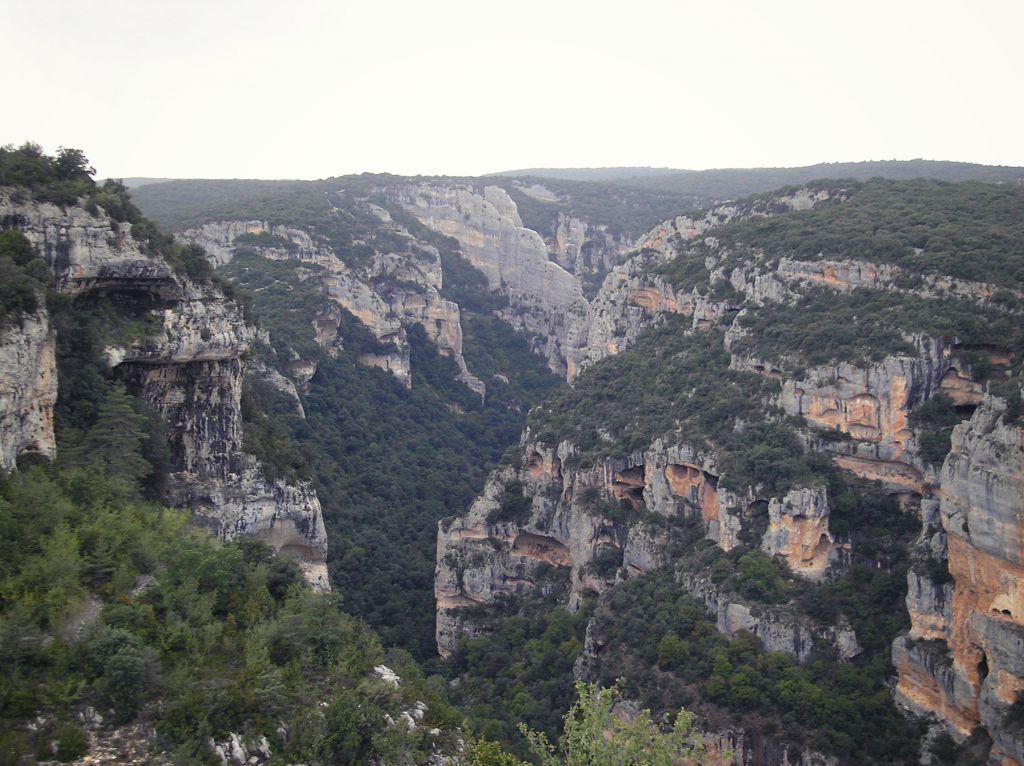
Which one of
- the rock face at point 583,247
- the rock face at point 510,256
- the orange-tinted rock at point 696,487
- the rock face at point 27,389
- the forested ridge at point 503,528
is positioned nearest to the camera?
the forested ridge at point 503,528

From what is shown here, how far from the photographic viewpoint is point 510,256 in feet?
356

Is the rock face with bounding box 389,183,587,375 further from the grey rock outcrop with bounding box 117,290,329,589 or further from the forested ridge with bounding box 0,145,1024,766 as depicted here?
the grey rock outcrop with bounding box 117,290,329,589

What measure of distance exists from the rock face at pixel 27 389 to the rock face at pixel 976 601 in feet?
89.2

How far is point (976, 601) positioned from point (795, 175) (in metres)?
110

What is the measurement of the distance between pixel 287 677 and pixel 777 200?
178 ft

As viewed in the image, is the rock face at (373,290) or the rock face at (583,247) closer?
the rock face at (373,290)

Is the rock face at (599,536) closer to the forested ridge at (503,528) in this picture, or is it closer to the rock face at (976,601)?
the forested ridge at (503,528)

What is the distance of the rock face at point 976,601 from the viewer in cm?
2880

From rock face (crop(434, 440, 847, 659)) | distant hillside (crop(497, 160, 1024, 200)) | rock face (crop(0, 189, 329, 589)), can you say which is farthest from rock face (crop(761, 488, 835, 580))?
distant hillside (crop(497, 160, 1024, 200))

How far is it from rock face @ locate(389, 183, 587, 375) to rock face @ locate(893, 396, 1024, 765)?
213 feet

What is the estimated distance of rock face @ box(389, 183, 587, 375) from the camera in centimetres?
10325

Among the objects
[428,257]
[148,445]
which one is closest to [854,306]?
[148,445]

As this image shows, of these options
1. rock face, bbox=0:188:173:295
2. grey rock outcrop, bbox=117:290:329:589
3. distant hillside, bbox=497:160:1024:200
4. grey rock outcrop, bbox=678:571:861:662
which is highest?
distant hillside, bbox=497:160:1024:200

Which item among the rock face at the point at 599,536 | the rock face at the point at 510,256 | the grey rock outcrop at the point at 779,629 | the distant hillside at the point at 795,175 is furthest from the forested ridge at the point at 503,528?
the distant hillside at the point at 795,175
